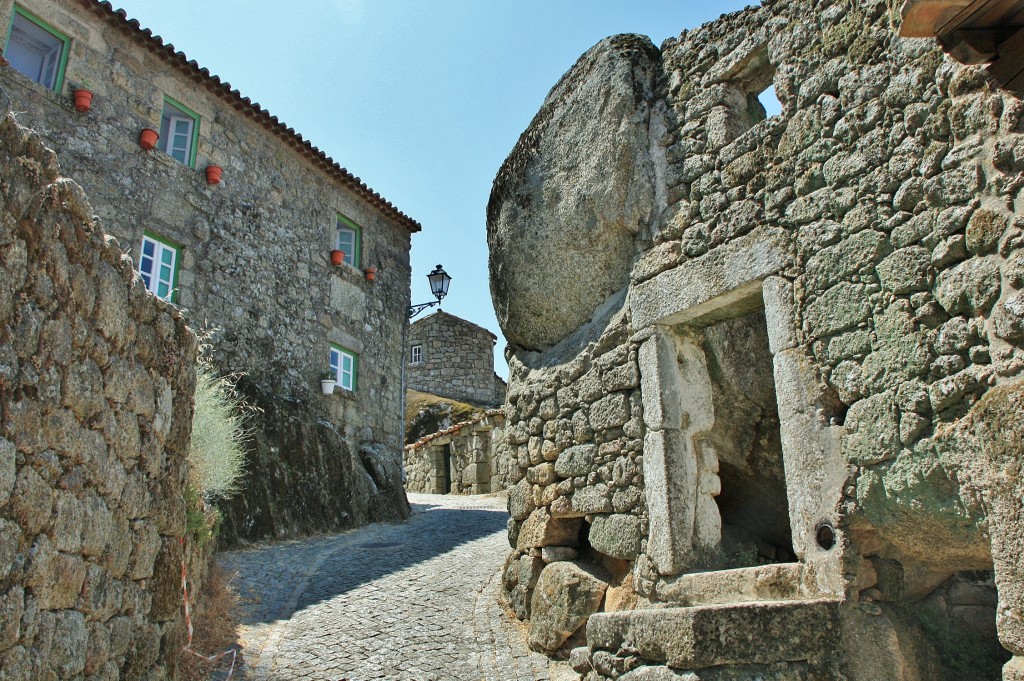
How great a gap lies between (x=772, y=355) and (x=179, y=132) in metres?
8.72

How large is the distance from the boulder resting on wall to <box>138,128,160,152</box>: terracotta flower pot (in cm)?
534

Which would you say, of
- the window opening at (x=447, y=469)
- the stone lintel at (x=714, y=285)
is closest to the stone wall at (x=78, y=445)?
the stone lintel at (x=714, y=285)

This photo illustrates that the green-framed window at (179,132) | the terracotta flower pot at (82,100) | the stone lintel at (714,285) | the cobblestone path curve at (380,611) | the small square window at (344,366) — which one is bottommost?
the cobblestone path curve at (380,611)

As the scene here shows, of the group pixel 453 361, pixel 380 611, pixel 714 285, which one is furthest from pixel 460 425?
Result: pixel 714 285

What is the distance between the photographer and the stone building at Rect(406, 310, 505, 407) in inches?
869

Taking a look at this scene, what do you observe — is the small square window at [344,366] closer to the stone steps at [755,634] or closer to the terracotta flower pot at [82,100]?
the terracotta flower pot at [82,100]

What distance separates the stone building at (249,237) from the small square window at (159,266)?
0.02 m

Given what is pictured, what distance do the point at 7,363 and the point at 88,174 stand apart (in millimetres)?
7311

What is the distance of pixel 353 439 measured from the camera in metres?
11.8

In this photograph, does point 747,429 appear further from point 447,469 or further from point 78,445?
point 447,469

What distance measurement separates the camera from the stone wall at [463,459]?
13.9 meters

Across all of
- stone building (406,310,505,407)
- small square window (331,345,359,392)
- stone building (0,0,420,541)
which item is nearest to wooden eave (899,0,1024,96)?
stone building (0,0,420,541)

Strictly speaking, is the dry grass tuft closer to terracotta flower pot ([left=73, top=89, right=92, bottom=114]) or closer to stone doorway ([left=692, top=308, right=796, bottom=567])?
stone doorway ([left=692, top=308, right=796, bottom=567])

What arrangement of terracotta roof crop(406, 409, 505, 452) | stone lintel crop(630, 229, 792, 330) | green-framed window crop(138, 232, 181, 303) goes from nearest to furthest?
stone lintel crop(630, 229, 792, 330) < green-framed window crop(138, 232, 181, 303) < terracotta roof crop(406, 409, 505, 452)
